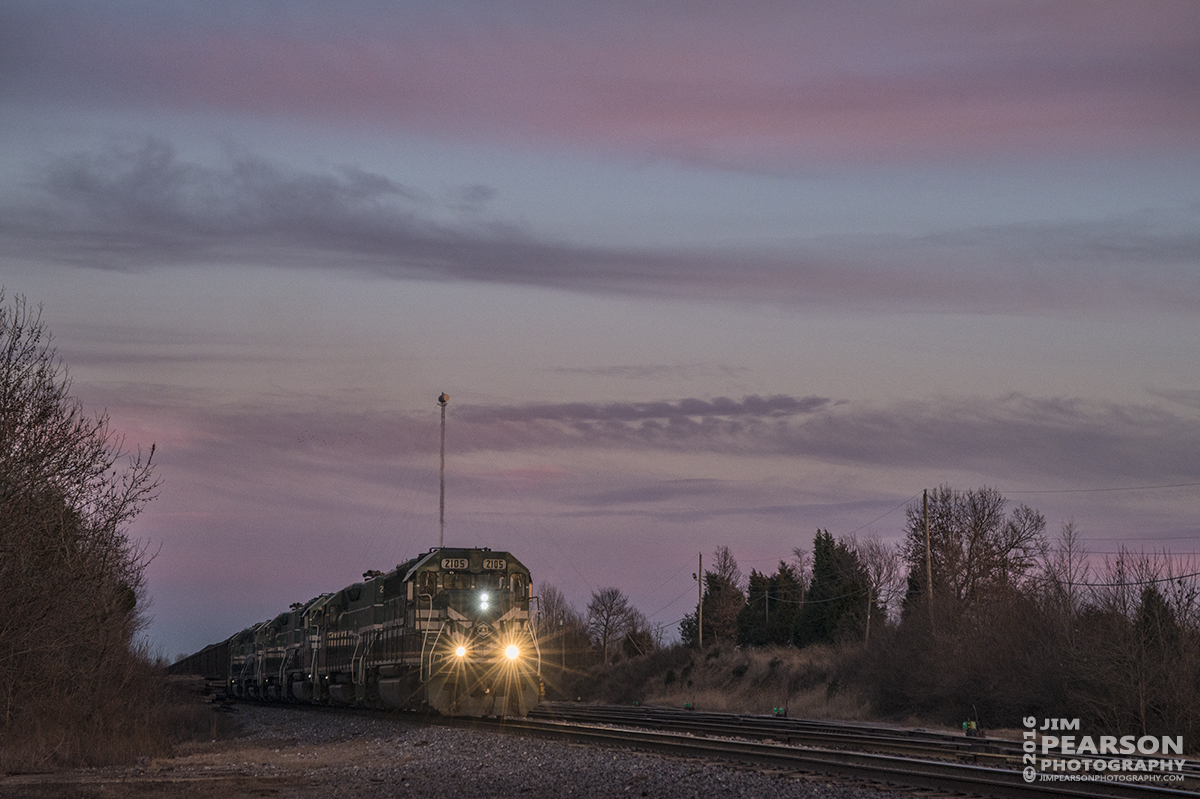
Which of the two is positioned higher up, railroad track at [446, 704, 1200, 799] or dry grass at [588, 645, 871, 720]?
railroad track at [446, 704, 1200, 799]

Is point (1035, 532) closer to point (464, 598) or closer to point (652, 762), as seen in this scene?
point (464, 598)

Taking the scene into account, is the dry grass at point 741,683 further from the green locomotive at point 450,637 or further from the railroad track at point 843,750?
the green locomotive at point 450,637

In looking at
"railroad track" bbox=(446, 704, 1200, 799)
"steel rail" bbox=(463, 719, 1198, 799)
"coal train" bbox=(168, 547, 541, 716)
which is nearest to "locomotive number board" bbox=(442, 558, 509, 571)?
"coal train" bbox=(168, 547, 541, 716)

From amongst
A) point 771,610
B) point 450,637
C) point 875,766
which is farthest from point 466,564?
point 771,610

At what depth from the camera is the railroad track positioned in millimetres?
13250

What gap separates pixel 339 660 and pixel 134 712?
10885 mm

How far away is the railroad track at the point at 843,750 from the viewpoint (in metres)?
13.2

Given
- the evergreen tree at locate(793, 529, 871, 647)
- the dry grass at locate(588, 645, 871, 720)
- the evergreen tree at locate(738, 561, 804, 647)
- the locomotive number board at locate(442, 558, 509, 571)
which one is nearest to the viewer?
the locomotive number board at locate(442, 558, 509, 571)

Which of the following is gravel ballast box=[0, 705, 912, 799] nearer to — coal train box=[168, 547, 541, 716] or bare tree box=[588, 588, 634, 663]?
coal train box=[168, 547, 541, 716]

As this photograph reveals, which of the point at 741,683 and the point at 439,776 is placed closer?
the point at 439,776

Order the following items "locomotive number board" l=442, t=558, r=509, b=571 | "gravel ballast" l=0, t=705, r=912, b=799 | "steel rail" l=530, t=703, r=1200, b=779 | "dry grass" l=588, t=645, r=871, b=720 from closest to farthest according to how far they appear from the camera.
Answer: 1. "gravel ballast" l=0, t=705, r=912, b=799
2. "steel rail" l=530, t=703, r=1200, b=779
3. "locomotive number board" l=442, t=558, r=509, b=571
4. "dry grass" l=588, t=645, r=871, b=720

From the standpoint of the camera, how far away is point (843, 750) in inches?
735

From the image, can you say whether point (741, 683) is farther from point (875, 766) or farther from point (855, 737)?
point (875, 766)

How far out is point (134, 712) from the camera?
27094 millimetres
